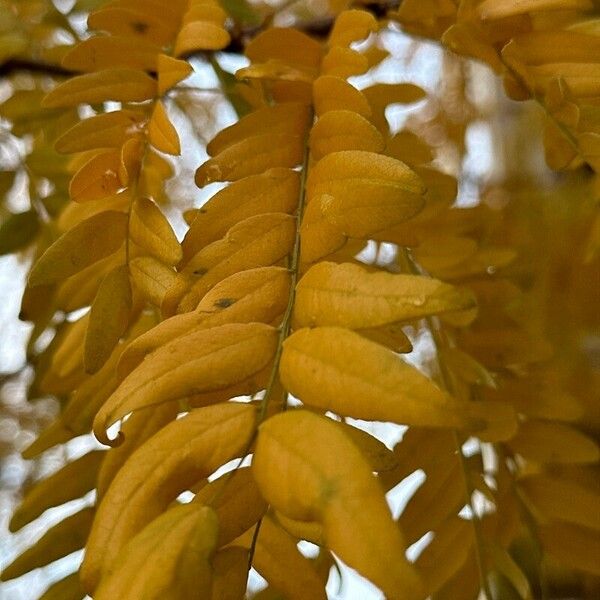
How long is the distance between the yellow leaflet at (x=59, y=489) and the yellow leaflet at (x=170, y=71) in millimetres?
234

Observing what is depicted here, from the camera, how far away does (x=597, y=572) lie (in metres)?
0.63

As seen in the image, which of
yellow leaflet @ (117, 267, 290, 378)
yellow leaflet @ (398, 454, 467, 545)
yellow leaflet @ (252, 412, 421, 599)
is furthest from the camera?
yellow leaflet @ (398, 454, 467, 545)

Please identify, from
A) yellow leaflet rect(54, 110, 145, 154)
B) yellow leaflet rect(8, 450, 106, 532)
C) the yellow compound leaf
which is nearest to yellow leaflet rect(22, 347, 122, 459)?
yellow leaflet rect(8, 450, 106, 532)

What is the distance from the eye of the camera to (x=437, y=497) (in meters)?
0.59

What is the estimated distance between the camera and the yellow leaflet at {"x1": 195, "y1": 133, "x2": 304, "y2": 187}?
48cm

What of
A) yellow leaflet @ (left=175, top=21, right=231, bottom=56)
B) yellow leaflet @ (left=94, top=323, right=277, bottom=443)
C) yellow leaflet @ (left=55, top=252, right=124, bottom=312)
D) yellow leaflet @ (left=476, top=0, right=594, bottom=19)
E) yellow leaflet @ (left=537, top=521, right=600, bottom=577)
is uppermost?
yellow leaflet @ (left=476, top=0, right=594, bottom=19)

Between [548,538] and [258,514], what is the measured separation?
13.9 inches

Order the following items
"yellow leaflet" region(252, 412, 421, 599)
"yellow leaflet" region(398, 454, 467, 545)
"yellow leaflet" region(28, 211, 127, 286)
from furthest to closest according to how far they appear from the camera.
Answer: "yellow leaflet" region(398, 454, 467, 545) < "yellow leaflet" region(28, 211, 127, 286) < "yellow leaflet" region(252, 412, 421, 599)

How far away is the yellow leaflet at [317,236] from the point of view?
411mm

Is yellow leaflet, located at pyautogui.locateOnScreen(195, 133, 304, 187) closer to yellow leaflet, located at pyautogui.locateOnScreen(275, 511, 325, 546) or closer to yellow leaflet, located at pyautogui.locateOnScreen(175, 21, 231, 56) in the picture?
yellow leaflet, located at pyautogui.locateOnScreen(175, 21, 231, 56)

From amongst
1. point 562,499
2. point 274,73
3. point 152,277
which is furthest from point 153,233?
point 562,499

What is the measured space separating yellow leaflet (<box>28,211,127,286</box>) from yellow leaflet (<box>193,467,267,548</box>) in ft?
0.56

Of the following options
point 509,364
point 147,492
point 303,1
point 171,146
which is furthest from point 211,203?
point 303,1

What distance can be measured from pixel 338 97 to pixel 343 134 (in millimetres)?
46
